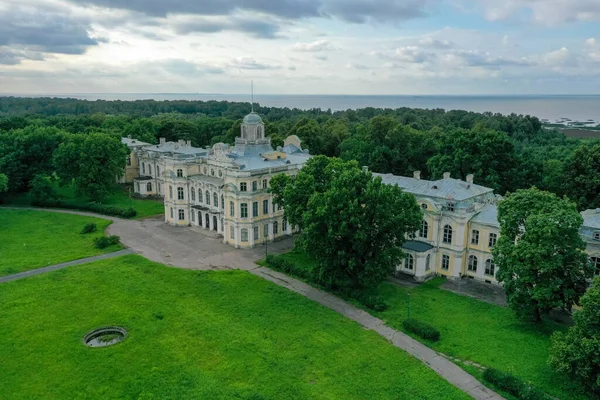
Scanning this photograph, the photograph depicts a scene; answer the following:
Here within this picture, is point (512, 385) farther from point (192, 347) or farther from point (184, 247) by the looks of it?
point (184, 247)

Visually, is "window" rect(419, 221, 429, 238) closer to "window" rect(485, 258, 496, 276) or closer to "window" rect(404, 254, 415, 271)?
"window" rect(404, 254, 415, 271)

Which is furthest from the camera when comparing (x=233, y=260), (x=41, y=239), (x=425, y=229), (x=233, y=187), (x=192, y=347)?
(x=41, y=239)

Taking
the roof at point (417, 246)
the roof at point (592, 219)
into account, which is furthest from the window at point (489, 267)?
the roof at point (592, 219)

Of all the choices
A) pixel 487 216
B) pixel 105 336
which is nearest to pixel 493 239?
pixel 487 216

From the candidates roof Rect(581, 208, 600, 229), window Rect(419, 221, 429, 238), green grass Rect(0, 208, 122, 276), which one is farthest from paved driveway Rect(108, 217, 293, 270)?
roof Rect(581, 208, 600, 229)

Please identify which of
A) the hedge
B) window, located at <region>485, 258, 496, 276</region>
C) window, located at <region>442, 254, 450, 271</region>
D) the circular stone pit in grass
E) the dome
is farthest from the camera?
the hedge

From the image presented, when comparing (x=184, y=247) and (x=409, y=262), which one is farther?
(x=184, y=247)

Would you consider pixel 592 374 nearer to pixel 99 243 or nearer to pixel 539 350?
pixel 539 350

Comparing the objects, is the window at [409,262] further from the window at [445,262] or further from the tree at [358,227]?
the tree at [358,227]
